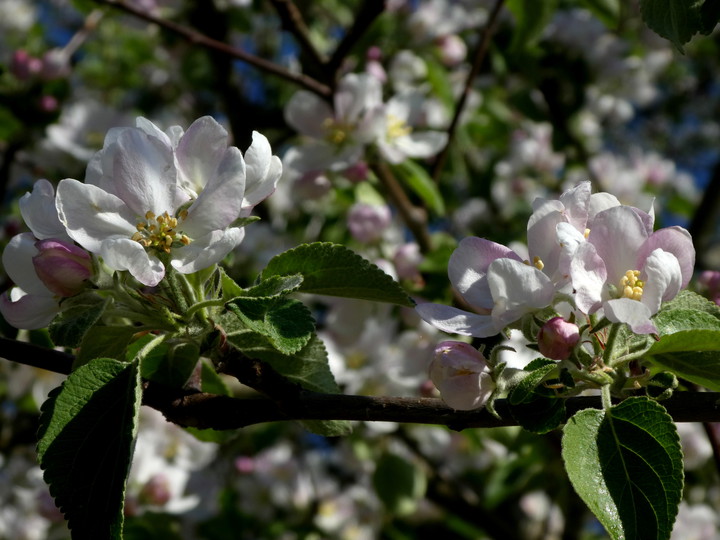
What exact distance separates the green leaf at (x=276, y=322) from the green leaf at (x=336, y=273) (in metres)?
0.10

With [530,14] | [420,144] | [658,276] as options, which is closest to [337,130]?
[420,144]

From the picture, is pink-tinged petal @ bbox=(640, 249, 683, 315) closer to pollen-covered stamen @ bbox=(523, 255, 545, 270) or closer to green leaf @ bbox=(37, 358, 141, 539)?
pollen-covered stamen @ bbox=(523, 255, 545, 270)

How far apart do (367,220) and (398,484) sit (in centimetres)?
90

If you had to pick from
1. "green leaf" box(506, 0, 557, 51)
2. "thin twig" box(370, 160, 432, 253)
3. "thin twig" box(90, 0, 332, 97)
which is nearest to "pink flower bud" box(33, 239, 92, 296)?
"thin twig" box(90, 0, 332, 97)

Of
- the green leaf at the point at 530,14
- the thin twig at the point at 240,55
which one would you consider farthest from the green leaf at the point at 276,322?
the green leaf at the point at 530,14

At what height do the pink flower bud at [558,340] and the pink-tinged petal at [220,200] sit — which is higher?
the pink flower bud at [558,340]

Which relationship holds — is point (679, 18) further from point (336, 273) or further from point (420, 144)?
point (420, 144)

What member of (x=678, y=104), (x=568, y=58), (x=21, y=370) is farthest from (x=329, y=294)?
(x=678, y=104)

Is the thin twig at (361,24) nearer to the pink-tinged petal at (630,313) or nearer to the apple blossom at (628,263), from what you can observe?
the apple blossom at (628,263)

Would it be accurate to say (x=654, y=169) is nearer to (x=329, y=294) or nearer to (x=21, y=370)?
(x=21, y=370)

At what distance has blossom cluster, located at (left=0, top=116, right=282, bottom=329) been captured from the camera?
3.05 ft

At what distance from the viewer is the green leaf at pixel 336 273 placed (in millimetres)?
976

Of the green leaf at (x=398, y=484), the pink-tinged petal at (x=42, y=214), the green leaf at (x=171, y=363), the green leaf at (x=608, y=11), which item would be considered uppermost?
the green leaf at (x=608, y=11)

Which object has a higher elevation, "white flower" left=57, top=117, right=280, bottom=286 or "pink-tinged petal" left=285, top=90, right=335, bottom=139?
"white flower" left=57, top=117, right=280, bottom=286
